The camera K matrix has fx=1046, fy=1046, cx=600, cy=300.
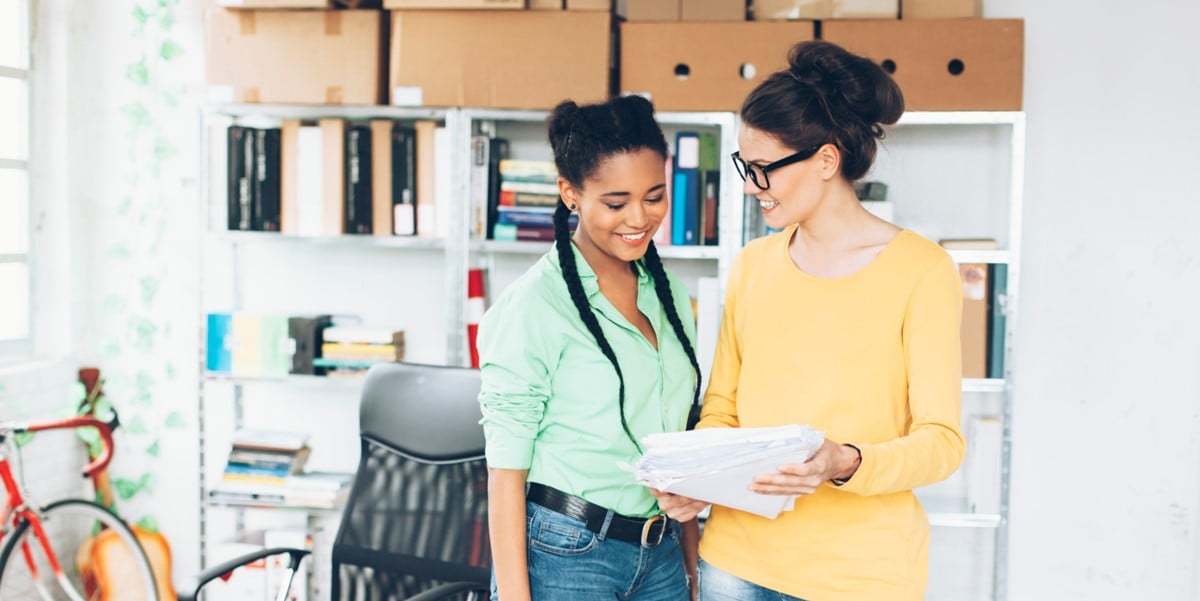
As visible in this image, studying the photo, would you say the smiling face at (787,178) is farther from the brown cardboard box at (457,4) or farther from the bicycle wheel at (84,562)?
the bicycle wheel at (84,562)

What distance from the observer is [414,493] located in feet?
6.75

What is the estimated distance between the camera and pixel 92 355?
345 cm

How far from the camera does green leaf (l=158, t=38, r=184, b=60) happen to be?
3.39m

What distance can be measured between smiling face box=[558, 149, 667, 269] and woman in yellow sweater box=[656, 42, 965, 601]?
0.43 feet

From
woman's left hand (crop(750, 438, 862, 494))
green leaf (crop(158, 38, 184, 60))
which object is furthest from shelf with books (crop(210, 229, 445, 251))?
woman's left hand (crop(750, 438, 862, 494))

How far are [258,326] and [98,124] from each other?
97cm

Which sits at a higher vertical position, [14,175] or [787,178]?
[14,175]

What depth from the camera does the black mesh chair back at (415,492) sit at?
202 centimetres

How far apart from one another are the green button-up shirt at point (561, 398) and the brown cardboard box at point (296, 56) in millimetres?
1638

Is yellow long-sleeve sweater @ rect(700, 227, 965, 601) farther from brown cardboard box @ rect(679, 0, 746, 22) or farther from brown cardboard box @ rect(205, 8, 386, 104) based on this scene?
brown cardboard box @ rect(205, 8, 386, 104)

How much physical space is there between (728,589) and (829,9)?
190cm

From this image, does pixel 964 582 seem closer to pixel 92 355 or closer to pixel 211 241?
pixel 211 241

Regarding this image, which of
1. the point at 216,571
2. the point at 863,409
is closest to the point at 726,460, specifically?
the point at 863,409

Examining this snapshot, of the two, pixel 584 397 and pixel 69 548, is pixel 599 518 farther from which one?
pixel 69 548
